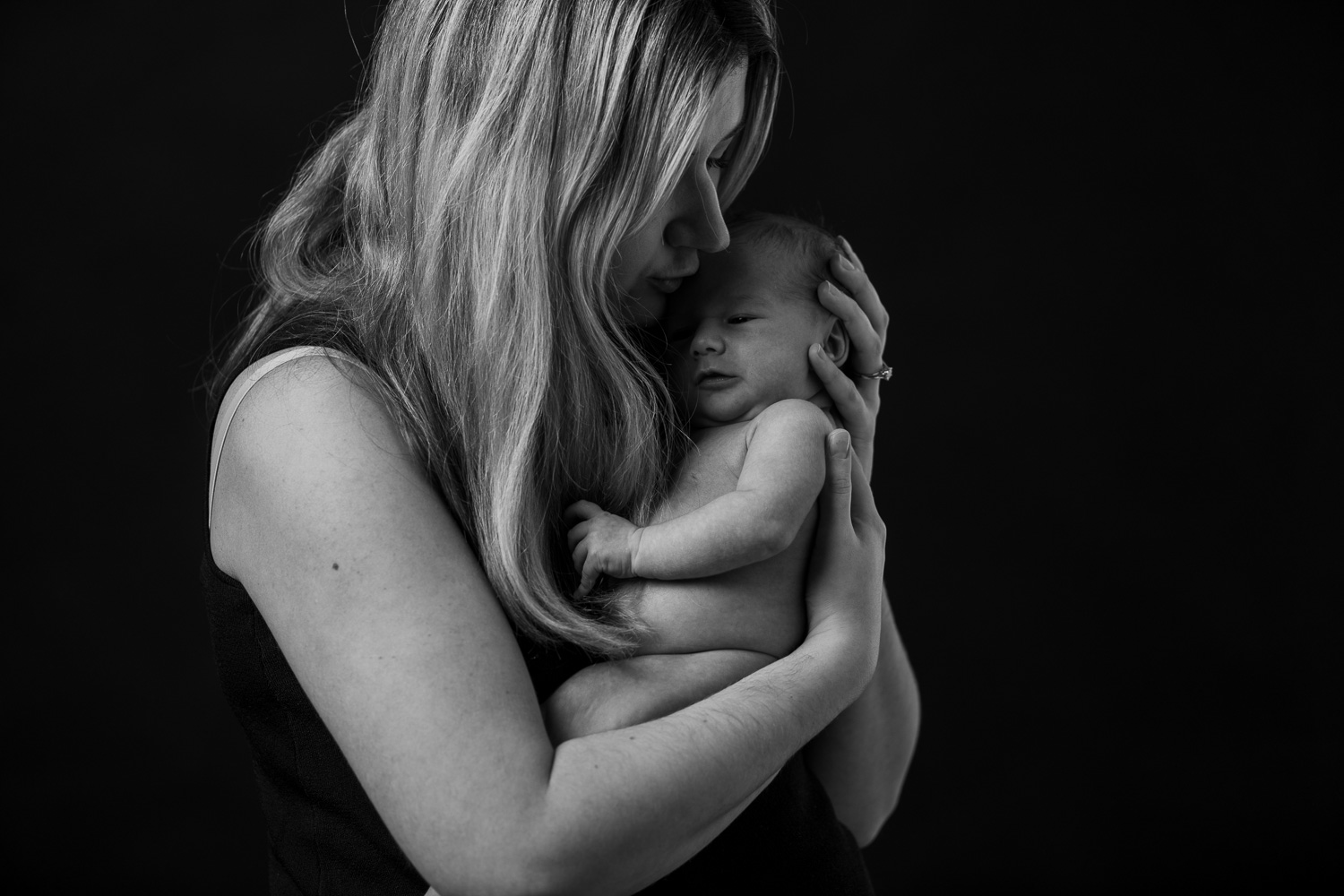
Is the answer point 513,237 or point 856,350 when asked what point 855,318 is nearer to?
point 856,350

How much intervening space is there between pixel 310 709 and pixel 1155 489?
2.84 m

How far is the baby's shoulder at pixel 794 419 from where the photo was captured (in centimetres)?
169

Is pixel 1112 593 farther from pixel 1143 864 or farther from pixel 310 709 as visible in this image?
pixel 310 709

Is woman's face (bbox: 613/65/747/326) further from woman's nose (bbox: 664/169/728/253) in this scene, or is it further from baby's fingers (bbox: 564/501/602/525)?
baby's fingers (bbox: 564/501/602/525)

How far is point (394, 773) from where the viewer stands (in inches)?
49.3

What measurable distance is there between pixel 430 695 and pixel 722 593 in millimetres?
467

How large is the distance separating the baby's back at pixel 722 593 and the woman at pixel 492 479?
0.03m

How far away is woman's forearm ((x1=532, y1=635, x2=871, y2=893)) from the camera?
1238mm

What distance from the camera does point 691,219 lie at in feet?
5.46

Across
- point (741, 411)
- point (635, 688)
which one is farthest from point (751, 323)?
point (635, 688)

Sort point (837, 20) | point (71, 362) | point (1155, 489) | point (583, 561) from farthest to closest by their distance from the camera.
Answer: point (1155, 489) → point (837, 20) → point (71, 362) → point (583, 561)

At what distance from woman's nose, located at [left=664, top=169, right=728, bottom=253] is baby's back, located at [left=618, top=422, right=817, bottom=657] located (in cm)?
26

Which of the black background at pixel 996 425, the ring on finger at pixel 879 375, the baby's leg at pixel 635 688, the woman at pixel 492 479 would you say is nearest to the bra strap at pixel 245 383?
the woman at pixel 492 479

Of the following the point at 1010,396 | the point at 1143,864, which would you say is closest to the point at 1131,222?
the point at 1010,396
